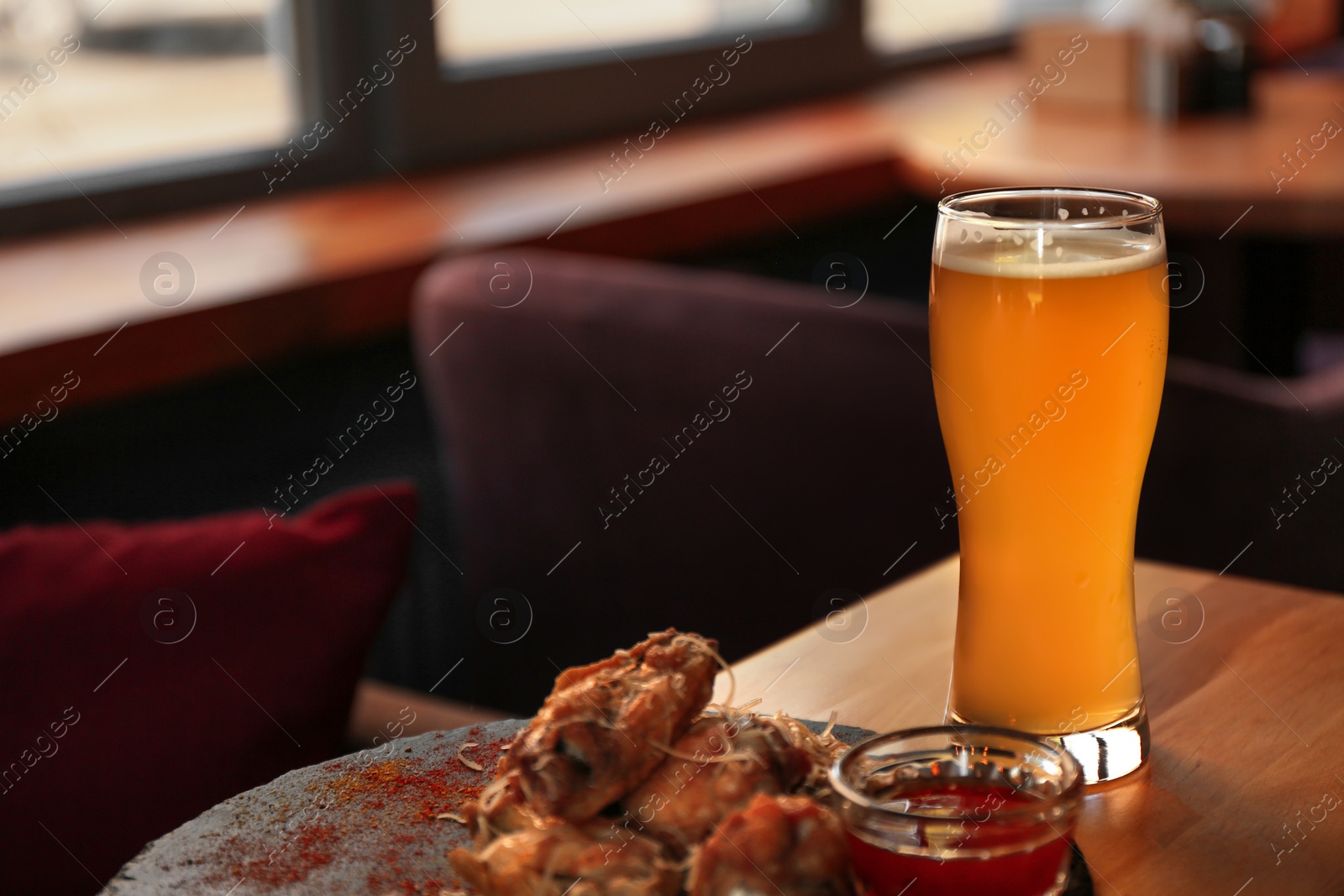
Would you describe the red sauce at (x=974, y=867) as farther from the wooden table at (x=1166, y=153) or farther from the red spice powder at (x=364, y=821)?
the wooden table at (x=1166, y=153)

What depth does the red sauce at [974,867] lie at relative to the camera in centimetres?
49

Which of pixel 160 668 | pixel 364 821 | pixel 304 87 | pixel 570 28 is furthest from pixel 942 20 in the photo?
pixel 364 821

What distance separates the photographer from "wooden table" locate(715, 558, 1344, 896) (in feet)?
2.04

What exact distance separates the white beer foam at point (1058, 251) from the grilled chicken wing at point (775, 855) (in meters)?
0.28

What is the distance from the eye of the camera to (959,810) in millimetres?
547

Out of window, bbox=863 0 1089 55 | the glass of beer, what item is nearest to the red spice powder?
the glass of beer

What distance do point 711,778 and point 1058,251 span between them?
29 centimetres

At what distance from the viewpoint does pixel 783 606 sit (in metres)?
1.66

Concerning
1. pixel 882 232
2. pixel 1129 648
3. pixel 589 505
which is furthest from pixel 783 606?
pixel 882 232

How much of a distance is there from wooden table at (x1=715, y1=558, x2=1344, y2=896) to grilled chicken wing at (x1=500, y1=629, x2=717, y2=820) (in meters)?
0.18

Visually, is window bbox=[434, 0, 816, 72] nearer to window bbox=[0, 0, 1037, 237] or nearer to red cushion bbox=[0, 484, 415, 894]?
window bbox=[0, 0, 1037, 237]

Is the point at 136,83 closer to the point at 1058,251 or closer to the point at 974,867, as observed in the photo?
the point at 1058,251

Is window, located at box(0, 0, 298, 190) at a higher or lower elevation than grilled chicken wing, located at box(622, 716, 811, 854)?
higher

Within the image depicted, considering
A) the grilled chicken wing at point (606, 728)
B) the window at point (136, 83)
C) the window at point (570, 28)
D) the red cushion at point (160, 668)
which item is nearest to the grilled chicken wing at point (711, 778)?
the grilled chicken wing at point (606, 728)
